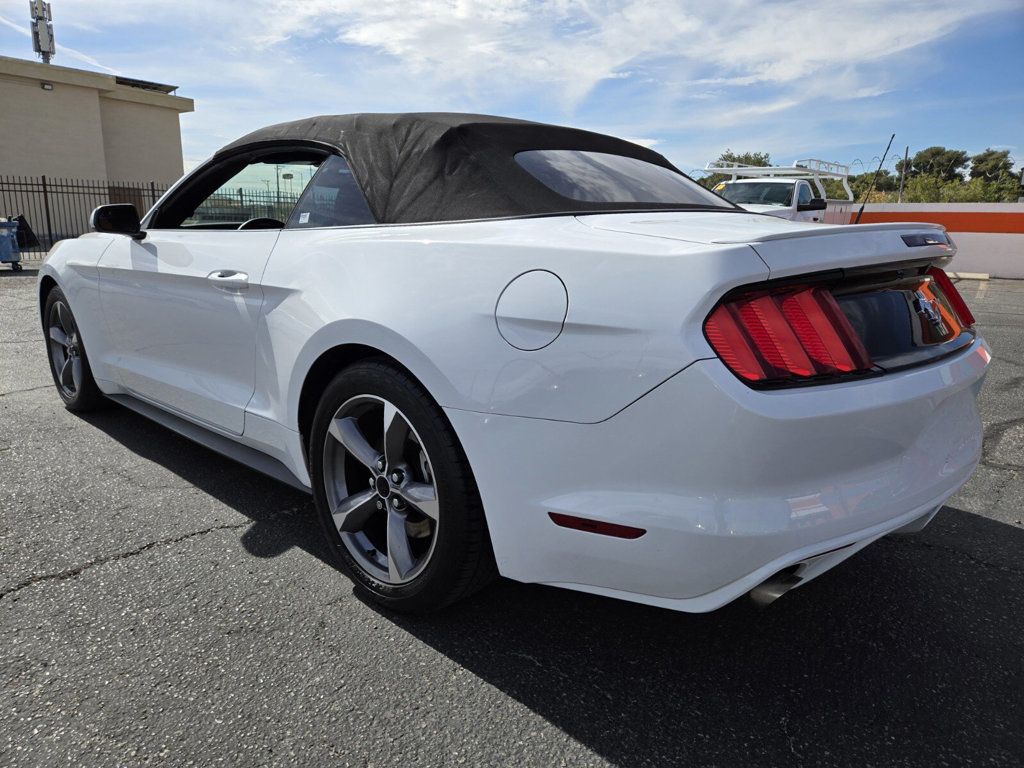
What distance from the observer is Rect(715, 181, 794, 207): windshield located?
1416 cm

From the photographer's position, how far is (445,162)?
2.42 m

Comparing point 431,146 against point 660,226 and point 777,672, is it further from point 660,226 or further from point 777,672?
point 777,672

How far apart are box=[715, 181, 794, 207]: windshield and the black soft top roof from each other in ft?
40.5

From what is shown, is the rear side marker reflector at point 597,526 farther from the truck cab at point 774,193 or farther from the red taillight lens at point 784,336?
the truck cab at point 774,193

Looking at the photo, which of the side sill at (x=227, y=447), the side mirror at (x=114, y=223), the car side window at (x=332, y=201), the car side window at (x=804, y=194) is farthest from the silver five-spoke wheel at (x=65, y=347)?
the car side window at (x=804, y=194)

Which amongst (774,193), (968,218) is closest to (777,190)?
(774,193)

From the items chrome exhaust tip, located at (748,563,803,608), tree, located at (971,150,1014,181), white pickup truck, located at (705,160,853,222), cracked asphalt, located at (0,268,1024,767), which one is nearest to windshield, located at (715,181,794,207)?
white pickup truck, located at (705,160,853,222)

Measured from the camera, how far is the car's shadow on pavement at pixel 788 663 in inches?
70.8

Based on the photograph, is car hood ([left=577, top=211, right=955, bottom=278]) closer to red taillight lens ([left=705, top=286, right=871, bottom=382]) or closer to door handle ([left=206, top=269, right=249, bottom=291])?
red taillight lens ([left=705, top=286, right=871, bottom=382])

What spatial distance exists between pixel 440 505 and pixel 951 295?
171cm

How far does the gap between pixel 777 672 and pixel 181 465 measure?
281 centimetres

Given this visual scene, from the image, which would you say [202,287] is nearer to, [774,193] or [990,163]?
[774,193]

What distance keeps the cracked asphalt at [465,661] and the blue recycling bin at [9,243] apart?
1290 centimetres

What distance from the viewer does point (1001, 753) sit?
176 centimetres
